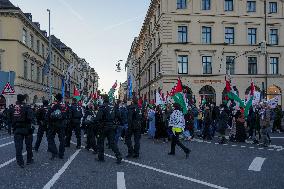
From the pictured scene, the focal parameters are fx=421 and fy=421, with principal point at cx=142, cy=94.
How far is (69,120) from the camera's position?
1552cm

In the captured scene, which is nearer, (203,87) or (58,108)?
(58,108)

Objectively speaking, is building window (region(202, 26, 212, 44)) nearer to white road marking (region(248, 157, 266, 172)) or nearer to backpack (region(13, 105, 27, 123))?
white road marking (region(248, 157, 266, 172))

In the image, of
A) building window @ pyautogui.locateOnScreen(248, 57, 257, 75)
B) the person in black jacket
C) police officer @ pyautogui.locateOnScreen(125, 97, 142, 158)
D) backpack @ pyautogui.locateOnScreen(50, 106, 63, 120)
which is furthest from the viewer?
building window @ pyautogui.locateOnScreen(248, 57, 257, 75)

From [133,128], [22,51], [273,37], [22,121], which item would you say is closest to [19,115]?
[22,121]

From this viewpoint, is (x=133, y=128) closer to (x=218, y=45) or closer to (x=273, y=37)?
(x=218, y=45)

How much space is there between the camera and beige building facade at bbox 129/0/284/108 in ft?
146

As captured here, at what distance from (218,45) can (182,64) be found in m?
4.55

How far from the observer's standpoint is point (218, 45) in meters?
45.5

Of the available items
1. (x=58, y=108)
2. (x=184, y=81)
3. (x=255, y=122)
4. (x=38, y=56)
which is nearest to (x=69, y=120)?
(x=58, y=108)

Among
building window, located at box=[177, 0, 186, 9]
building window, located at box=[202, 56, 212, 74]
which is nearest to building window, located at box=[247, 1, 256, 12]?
building window, located at box=[202, 56, 212, 74]

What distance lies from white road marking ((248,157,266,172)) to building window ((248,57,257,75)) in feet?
113

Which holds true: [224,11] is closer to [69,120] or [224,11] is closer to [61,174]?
[69,120]

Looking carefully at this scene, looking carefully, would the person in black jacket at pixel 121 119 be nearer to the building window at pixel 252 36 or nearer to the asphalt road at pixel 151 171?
the asphalt road at pixel 151 171

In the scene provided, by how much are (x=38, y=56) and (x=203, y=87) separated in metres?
21.6
